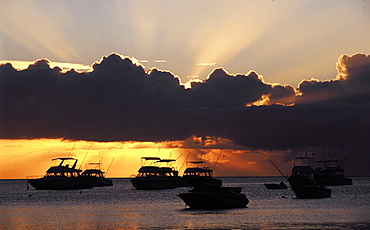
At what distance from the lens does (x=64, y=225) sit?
7025 centimetres

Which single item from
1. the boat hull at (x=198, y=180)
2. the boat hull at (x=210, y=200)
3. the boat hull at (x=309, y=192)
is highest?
the boat hull at (x=198, y=180)

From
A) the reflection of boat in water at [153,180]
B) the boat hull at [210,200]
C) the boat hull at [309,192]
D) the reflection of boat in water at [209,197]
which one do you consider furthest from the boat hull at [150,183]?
the reflection of boat in water at [209,197]

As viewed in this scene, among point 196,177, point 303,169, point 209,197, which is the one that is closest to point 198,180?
point 196,177

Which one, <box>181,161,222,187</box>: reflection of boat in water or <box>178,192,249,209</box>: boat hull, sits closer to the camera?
<box>178,192,249,209</box>: boat hull

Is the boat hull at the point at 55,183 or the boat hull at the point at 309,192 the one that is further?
the boat hull at the point at 55,183

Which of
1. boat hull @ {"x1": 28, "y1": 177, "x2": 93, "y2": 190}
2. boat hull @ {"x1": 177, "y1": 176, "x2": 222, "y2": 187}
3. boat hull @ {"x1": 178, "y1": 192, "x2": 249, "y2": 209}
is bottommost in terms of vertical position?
boat hull @ {"x1": 178, "y1": 192, "x2": 249, "y2": 209}

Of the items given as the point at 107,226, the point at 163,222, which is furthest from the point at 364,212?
the point at 107,226

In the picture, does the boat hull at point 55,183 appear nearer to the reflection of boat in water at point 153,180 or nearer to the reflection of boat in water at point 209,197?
the reflection of boat in water at point 153,180

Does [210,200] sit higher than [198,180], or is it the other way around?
[198,180]

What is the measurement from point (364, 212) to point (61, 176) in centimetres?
12056

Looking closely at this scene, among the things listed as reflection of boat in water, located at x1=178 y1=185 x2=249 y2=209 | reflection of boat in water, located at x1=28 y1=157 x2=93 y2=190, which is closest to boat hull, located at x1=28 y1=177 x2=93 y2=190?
reflection of boat in water, located at x1=28 y1=157 x2=93 y2=190

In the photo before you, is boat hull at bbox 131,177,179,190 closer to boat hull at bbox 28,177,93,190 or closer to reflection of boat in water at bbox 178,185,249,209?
boat hull at bbox 28,177,93,190

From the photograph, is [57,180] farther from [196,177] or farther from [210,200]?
[210,200]

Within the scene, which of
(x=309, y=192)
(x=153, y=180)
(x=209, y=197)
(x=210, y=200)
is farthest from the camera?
(x=153, y=180)
